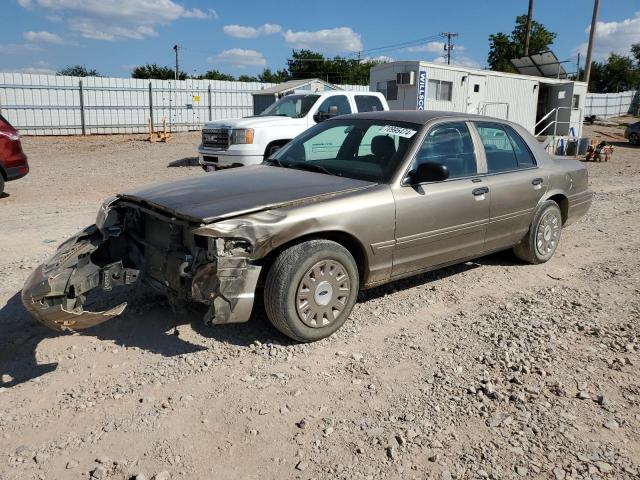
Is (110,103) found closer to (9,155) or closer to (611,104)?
(9,155)

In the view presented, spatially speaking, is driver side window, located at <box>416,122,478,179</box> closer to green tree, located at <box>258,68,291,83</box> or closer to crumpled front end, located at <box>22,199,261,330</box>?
crumpled front end, located at <box>22,199,261,330</box>

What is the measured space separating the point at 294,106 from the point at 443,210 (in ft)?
28.0

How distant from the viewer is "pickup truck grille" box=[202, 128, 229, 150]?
38.2 ft

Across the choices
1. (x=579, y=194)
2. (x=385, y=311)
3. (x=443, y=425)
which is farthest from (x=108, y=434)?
Result: (x=579, y=194)

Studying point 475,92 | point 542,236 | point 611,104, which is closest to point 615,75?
point 611,104

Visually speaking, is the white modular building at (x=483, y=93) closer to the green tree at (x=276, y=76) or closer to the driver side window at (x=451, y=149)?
the driver side window at (x=451, y=149)

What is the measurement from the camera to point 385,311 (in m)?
4.59

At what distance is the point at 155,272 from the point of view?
12.9 ft

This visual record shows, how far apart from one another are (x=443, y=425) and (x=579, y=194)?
14.1 feet

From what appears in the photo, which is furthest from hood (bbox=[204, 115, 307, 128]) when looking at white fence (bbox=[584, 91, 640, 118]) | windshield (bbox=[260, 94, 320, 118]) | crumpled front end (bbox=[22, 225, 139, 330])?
white fence (bbox=[584, 91, 640, 118])

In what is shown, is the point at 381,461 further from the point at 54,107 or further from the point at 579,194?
the point at 54,107

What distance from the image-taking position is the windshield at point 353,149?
452 centimetres

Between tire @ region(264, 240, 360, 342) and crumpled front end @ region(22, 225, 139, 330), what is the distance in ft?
3.24

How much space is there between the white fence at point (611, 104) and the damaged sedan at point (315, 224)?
4153cm
